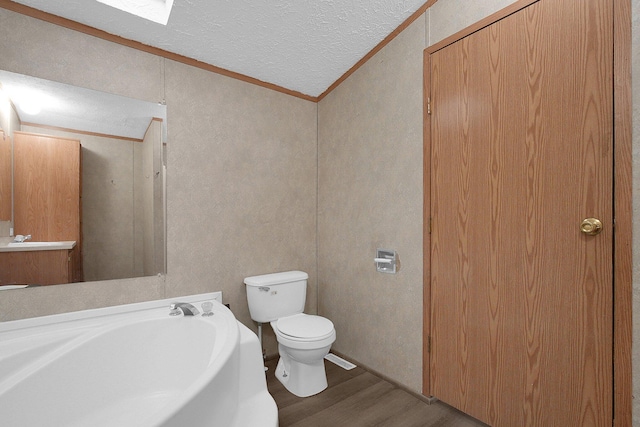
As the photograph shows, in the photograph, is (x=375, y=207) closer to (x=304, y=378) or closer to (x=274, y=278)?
(x=274, y=278)

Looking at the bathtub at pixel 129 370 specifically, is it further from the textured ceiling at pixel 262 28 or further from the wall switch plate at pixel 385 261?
the textured ceiling at pixel 262 28

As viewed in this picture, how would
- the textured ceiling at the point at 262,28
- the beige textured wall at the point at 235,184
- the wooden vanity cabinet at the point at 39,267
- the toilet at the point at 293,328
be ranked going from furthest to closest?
the beige textured wall at the point at 235,184
the toilet at the point at 293,328
the textured ceiling at the point at 262,28
the wooden vanity cabinet at the point at 39,267

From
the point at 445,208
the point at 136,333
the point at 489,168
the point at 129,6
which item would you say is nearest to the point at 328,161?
the point at 445,208

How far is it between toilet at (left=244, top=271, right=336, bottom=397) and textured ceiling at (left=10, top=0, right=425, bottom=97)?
1.58 meters

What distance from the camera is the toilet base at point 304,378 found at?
1.98 m

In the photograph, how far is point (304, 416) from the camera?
5.81 feet

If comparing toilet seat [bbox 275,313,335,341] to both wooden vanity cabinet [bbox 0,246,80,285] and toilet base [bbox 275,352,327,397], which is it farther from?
wooden vanity cabinet [bbox 0,246,80,285]

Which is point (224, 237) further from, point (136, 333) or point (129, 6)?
point (129, 6)

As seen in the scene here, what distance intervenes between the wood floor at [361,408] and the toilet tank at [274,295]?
46 cm

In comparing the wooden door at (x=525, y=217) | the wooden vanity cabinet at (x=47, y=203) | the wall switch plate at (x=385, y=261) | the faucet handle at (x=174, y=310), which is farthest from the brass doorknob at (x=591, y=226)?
the wooden vanity cabinet at (x=47, y=203)

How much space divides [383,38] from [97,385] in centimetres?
259

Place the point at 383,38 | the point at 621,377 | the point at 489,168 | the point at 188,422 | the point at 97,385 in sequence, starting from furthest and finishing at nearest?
the point at 383,38
the point at 489,168
the point at 97,385
the point at 621,377
the point at 188,422

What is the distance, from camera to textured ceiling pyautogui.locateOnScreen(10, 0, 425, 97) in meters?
1.68

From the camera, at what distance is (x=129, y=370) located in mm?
1573
